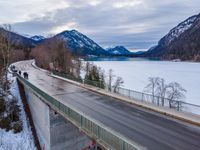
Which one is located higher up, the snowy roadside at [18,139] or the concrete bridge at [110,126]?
the concrete bridge at [110,126]

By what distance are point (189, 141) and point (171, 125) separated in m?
2.48

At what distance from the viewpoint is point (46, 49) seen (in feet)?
228

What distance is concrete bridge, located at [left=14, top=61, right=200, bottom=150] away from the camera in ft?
36.8

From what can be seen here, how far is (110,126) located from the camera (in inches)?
554

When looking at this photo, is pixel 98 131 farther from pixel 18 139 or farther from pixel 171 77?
pixel 171 77

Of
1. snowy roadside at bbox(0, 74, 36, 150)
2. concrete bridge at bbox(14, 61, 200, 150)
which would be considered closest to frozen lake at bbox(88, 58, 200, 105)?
concrete bridge at bbox(14, 61, 200, 150)

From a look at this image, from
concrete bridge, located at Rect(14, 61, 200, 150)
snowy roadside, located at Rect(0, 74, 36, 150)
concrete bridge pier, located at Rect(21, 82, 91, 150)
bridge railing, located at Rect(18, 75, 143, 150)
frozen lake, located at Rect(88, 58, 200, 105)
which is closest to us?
bridge railing, located at Rect(18, 75, 143, 150)

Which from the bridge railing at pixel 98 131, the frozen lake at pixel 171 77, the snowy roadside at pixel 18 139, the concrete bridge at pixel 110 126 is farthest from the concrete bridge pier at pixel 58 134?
the frozen lake at pixel 171 77

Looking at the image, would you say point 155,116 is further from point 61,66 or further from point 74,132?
point 61,66

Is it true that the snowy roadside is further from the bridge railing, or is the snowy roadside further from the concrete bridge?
the bridge railing

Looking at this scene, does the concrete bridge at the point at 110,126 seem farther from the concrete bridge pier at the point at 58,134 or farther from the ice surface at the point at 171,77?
the ice surface at the point at 171,77

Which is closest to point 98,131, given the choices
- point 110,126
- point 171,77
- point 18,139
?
point 110,126

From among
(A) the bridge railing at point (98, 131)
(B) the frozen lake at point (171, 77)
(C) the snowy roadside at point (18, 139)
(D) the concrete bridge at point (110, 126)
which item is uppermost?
(A) the bridge railing at point (98, 131)

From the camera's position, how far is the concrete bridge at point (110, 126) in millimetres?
11230
